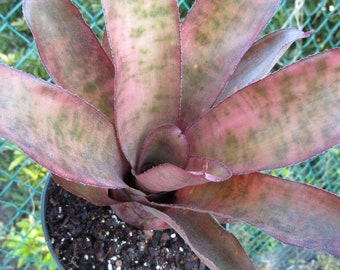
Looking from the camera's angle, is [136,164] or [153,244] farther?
[153,244]

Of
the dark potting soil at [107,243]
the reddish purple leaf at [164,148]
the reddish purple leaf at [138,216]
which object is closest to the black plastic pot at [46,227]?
the dark potting soil at [107,243]

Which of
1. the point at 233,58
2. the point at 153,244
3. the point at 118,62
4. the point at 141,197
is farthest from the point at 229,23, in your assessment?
the point at 153,244

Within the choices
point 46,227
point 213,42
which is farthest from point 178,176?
point 46,227

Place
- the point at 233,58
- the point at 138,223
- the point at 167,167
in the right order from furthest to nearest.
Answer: the point at 138,223 < the point at 233,58 < the point at 167,167

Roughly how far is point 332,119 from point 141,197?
28 cm

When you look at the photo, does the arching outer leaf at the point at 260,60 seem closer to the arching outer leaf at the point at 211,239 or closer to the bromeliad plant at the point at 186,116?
the bromeliad plant at the point at 186,116

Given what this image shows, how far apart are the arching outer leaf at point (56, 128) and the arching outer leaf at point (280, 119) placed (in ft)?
0.48

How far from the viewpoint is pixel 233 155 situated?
656 mm

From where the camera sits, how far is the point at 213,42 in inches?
27.9

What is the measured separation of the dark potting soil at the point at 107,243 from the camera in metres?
0.85

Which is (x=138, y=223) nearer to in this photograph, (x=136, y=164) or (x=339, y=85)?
(x=136, y=164)

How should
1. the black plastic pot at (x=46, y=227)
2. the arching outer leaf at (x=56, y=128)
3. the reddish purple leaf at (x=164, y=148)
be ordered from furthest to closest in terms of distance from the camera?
the black plastic pot at (x=46, y=227), the reddish purple leaf at (x=164, y=148), the arching outer leaf at (x=56, y=128)

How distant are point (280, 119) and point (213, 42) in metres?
0.16

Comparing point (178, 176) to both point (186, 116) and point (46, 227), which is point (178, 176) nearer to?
point (186, 116)
